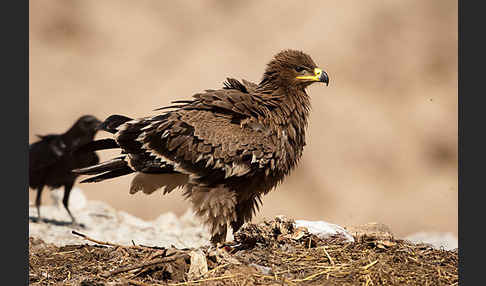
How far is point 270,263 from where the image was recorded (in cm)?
421

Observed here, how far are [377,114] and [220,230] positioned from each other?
841 cm

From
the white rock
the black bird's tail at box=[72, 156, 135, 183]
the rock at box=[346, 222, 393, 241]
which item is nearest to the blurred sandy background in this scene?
the rock at box=[346, 222, 393, 241]

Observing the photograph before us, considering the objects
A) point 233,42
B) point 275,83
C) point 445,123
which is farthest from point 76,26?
point 275,83

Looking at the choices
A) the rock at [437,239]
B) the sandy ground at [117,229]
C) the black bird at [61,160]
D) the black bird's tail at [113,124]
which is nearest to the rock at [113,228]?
the sandy ground at [117,229]

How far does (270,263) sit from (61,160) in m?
5.34

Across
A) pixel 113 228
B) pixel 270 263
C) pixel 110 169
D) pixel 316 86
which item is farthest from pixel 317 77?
pixel 316 86

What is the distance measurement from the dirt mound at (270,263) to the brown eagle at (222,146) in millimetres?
360

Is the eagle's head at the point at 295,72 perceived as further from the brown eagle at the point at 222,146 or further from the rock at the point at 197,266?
the rock at the point at 197,266

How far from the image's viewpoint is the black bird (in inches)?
341

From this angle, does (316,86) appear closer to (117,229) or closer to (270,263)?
(117,229)

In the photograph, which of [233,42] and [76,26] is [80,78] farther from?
[233,42]

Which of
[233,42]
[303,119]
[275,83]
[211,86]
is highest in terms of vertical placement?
[233,42]

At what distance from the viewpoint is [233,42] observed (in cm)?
1351

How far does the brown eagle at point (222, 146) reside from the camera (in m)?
4.91
